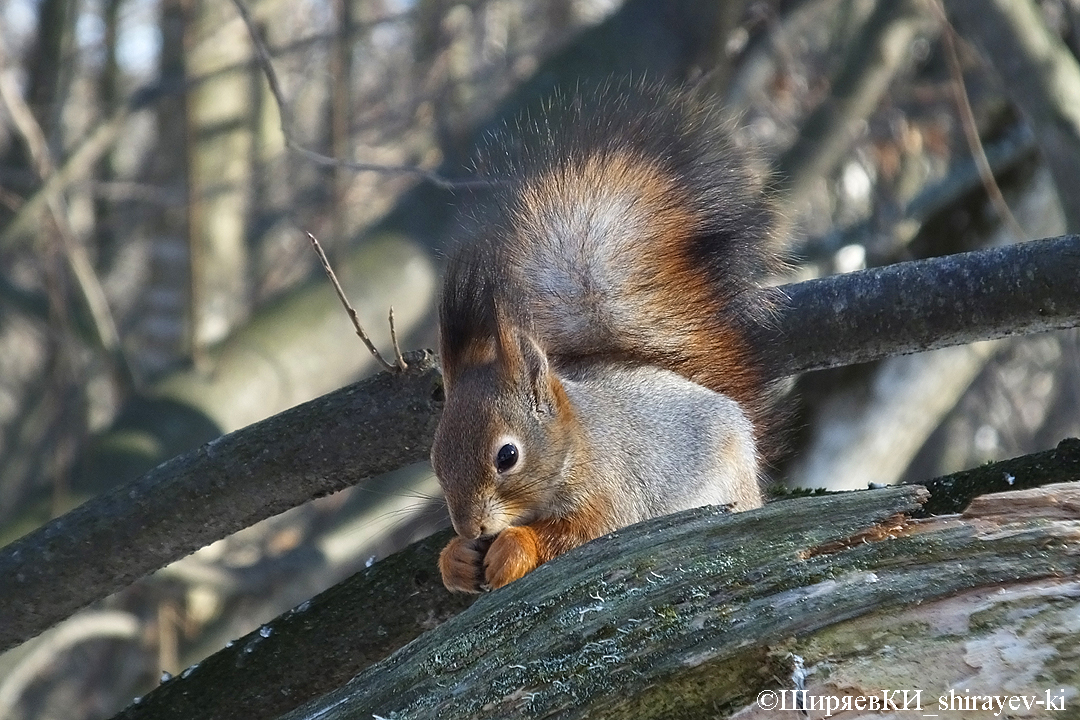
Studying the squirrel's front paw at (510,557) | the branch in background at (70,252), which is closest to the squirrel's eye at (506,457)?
the squirrel's front paw at (510,557)

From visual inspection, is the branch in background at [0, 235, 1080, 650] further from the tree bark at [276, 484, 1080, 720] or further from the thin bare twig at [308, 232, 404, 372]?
the tree bark at [276, 484, 1080, 720]

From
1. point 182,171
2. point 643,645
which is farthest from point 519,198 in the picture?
point 182,171

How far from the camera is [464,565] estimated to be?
1.96m

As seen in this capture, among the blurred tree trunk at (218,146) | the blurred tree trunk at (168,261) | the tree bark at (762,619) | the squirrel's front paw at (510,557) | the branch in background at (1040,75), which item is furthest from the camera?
the blurred tree trunk at (168,261)

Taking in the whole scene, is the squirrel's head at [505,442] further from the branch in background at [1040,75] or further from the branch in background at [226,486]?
the branch in background at [1040,75]

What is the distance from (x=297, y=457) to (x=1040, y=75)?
1.79m

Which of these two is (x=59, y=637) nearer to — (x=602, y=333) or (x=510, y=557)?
(x=602, y=333)

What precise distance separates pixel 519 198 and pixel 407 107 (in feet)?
13.4

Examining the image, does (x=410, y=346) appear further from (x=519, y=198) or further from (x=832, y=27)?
(x=519, y=198)

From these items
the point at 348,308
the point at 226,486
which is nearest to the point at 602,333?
the point at 348,308

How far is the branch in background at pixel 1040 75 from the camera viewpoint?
2.68 meters

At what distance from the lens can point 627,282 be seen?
2.32 metres

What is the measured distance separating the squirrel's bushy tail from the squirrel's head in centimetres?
11

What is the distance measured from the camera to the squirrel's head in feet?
6.78
